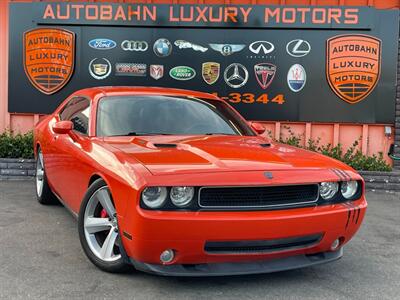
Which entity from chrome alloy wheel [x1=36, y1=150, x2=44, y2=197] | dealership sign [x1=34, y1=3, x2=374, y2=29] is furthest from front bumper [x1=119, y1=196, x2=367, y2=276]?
dealership sign [x1=34, y1=3, x2=374, y2=29]

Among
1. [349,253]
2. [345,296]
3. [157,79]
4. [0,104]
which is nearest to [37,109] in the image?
[0,104]

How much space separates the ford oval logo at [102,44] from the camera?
879 cm

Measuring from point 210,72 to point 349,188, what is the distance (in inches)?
209

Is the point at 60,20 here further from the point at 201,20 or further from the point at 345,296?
the point at 345,296

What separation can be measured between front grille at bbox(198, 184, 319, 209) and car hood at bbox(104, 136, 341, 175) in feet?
0.47

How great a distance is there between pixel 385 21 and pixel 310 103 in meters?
1.89

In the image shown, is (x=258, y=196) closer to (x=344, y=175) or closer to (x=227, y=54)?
(x=344, y=175)

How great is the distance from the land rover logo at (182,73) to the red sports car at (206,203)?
4.43 metres

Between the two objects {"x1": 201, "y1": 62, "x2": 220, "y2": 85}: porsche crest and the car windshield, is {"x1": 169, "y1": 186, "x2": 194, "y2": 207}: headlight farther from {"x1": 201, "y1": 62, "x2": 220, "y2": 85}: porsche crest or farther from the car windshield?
{"x1": 201, "y1": 62, "x2": 220, "y2": 85}: porsche crest

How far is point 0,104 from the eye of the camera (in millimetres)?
9070

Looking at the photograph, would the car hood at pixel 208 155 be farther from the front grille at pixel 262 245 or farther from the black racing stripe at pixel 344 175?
the front grille at pixel 262 245

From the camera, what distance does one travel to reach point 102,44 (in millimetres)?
8805

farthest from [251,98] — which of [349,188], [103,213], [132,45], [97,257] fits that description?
[97,257]

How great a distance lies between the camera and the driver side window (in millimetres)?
4688
